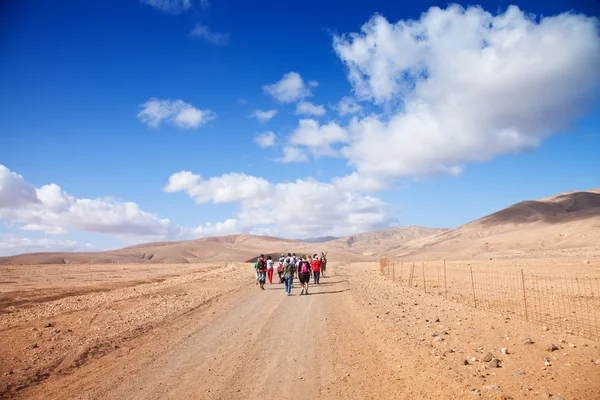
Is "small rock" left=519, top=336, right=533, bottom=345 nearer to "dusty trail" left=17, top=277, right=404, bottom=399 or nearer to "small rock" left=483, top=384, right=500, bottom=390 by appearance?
"small rock" left=483, top=384, right=500, bottom=390

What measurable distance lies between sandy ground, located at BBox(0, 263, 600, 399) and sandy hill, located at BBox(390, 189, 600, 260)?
4920 centimetres

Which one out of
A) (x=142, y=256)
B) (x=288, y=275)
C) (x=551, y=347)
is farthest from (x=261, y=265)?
(x=142, y=256)

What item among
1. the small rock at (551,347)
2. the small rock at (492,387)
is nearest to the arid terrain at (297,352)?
the small rock at (492,387)

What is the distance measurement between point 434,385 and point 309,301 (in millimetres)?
10826

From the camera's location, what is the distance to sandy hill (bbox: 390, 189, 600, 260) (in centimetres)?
6205

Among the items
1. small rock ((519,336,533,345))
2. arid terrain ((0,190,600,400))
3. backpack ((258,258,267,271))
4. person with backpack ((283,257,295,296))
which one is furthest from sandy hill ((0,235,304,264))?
small rock ((519,336,533,345))

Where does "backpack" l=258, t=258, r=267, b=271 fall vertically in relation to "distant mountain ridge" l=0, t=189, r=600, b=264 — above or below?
below

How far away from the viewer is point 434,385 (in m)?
6.84

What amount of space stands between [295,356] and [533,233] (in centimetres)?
8556

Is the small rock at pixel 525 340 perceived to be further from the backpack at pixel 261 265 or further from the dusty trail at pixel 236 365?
the backpack at pixel 261 265

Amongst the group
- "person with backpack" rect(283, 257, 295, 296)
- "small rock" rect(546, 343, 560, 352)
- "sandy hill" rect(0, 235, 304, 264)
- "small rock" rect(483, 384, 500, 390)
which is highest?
"sandy hill" rect(0, 235, 304, 264)

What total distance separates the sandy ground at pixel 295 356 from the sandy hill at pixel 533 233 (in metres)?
49.2

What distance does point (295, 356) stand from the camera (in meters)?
8.68

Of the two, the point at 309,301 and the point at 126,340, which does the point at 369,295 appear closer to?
the point at 309,301
